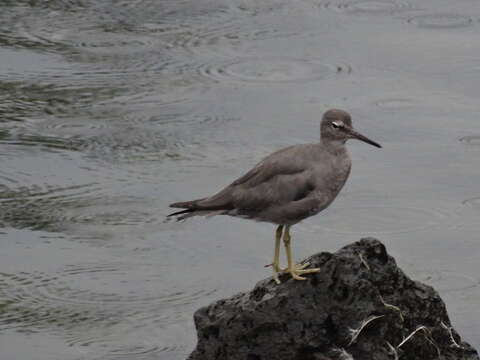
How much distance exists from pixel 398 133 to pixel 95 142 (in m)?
2.44

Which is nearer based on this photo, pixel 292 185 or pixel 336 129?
pixel 292 185

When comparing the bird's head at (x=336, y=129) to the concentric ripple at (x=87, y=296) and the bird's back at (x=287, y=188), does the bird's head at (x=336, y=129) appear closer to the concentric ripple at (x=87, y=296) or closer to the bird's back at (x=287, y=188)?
the bird's back at (x=287, y=188)

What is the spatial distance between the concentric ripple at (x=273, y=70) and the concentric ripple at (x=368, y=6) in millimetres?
1505

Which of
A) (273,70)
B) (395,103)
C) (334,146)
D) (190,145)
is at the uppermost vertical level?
(334,146)

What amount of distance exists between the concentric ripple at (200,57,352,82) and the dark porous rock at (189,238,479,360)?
5386mm

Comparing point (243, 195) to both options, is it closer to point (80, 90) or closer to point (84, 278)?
point (84, 278)

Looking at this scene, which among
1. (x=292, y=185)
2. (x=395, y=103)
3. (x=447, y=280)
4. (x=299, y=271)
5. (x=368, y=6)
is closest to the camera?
(x=299, y=271)

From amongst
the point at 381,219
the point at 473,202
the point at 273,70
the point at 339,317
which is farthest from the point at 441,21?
the point at 339,317

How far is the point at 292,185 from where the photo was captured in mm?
6945

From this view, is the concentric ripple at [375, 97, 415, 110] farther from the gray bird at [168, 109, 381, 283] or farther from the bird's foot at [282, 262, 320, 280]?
the bird's foot at [282, 262, 320, 280]

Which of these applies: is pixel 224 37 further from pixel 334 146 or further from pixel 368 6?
→ pixel 334 146

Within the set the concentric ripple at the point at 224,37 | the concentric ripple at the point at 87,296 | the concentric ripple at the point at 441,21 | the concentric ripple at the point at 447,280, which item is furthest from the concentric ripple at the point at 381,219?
the concentric ripple at the point at 441,21

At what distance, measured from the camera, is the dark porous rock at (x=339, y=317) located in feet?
20.5

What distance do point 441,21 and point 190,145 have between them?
3737 millimetres
